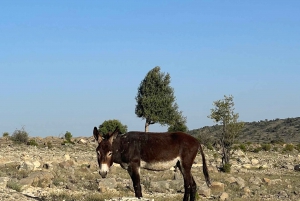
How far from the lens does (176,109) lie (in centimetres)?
6206

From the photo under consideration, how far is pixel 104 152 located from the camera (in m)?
12.7

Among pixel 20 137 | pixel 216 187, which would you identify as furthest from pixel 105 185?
pixel 20 137

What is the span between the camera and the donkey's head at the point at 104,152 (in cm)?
1252

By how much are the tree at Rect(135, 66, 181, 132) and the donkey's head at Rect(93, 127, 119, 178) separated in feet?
157

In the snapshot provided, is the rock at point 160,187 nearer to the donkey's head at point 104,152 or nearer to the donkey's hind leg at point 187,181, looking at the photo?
the donkey's hind leg at point 187,181

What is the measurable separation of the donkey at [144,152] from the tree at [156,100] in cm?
4683

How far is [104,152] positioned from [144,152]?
1253 mm

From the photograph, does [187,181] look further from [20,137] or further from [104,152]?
[20,137]

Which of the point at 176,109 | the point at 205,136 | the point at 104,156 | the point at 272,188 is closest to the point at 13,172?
the point at 104,156

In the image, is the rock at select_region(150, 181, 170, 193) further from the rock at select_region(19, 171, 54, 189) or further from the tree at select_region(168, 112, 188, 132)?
the tree at select_region(168, 112, 188, 132)

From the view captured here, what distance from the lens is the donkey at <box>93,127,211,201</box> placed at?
1289 cm

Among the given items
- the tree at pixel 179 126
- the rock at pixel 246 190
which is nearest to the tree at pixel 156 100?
the tree at pixel 179 126

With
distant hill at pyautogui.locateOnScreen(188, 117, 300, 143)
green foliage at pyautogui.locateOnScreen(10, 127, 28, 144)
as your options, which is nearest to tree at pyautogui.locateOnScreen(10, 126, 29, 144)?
green foliage at pyautogui.locateOnScreen(10, 127, 28, 144)

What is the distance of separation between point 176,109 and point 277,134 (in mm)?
39964
